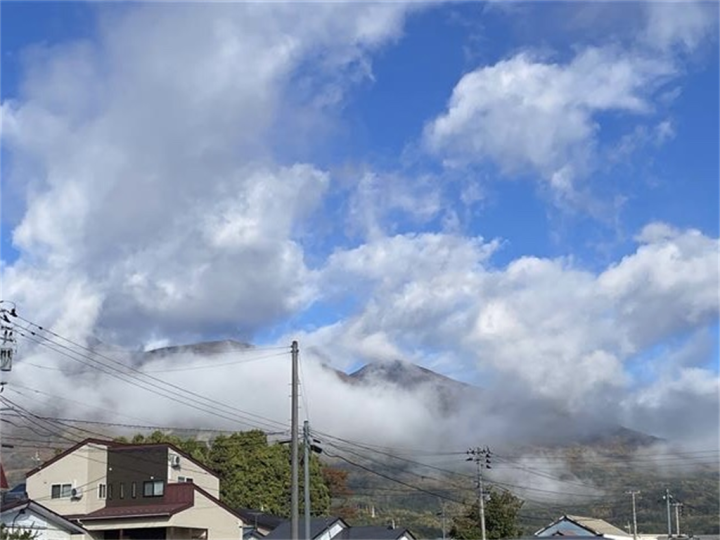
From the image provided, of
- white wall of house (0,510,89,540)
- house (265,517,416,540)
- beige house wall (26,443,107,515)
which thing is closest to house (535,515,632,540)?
house (265,517,416,540)

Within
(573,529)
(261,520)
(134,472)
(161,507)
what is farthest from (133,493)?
(573,529)

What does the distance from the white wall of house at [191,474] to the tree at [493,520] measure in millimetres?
18026

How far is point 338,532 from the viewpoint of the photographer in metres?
67.7

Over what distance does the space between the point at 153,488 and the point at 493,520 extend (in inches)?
1026

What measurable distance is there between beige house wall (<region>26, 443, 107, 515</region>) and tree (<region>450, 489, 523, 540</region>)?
25678mm

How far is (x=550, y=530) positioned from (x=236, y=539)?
56.3 m

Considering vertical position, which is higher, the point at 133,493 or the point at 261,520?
the point at 133,493

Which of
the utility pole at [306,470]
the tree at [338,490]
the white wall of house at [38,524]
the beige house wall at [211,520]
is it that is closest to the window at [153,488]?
the beige house wall at [211,520]

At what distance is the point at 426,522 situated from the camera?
15375cm

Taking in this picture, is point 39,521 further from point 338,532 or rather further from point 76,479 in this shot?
point 338,532

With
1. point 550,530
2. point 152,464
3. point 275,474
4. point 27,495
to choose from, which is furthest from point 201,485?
point 550,530

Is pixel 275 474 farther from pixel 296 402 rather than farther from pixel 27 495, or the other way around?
pixel 296 402

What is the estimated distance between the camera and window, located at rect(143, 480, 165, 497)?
63.3 m

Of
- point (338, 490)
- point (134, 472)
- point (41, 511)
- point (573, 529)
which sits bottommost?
point (41, 511)
